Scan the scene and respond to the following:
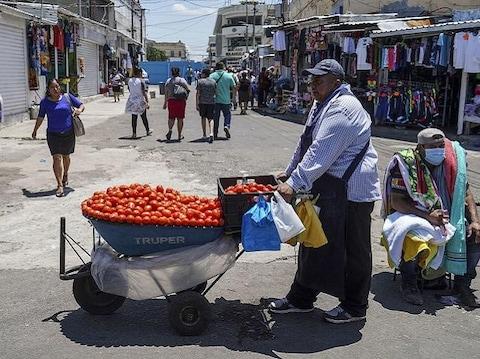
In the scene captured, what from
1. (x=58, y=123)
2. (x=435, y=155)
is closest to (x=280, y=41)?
(x=58, y=123)

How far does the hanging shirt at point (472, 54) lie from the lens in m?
13.9

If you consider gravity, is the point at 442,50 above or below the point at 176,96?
above

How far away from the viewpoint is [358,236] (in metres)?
4.22

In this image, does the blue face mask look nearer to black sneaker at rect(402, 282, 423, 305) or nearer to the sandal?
black sneaker at rect(402, 282, 423, 305)

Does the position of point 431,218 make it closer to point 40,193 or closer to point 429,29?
point 40,193

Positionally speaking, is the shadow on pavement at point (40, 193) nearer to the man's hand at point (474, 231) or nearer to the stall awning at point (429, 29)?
the man's hand at point (474, 231)

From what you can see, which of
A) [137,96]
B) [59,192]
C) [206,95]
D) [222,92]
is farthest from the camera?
[222,92]

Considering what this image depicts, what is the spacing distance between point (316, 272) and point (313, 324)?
1.43 feet

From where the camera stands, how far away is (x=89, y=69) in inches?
1210

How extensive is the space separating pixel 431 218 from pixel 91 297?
2759 mm

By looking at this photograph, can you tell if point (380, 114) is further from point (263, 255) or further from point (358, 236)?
point (358, 236)

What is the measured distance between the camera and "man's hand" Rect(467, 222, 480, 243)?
4781mm

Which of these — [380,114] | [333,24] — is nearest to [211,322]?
[380,114]

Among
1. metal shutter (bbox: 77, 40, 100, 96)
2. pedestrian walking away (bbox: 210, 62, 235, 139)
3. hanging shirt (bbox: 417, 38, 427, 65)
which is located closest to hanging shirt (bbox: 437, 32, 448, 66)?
hanging shirt (bbox: 417, 38, 427, 65)
